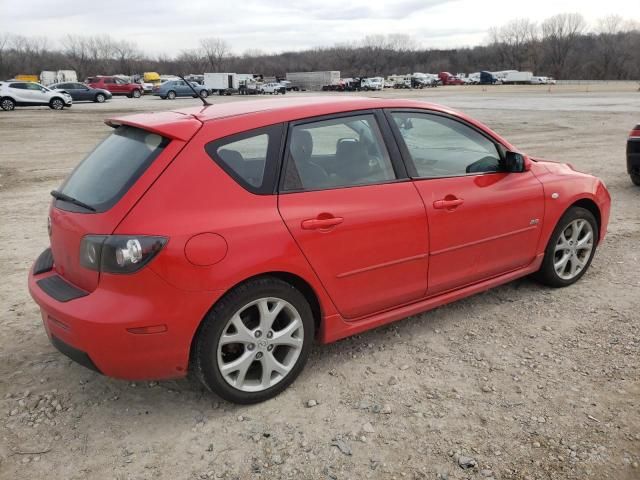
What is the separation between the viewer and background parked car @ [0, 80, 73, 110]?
29812mm

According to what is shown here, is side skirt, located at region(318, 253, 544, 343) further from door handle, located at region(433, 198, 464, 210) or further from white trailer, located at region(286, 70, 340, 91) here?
white trailer, located at region(286, 70, 340, 91)

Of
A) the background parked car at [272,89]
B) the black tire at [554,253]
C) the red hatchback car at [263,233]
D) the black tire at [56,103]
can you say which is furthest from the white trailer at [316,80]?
the red hatchback car at [263,233]

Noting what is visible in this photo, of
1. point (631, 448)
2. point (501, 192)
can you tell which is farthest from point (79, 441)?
point (501, 192)

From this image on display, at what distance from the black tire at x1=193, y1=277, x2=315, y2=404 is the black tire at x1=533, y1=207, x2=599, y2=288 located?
2324 mm

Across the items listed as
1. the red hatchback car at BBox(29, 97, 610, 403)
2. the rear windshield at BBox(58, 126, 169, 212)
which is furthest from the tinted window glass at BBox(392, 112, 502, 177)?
the rear windshield at BBox(58, 126, 169, 212)

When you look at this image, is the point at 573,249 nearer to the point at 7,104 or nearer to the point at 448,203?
the point at 448,203

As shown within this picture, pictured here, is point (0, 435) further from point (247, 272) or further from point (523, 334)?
point (523, 334)

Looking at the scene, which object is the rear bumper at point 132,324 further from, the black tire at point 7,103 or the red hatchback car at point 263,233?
the black tire at point 7,103

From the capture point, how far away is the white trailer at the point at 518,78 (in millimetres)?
91500

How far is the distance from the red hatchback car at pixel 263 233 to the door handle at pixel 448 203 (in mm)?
22

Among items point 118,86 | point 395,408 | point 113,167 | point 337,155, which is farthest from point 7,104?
point 395,408

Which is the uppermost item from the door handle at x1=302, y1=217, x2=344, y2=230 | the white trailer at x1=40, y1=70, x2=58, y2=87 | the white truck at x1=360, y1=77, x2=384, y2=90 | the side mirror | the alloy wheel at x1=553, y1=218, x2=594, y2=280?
the white trailer at x1=40, y1=70, x2=58, y2=87

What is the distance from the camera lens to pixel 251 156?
121 inches

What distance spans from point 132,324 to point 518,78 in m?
101
